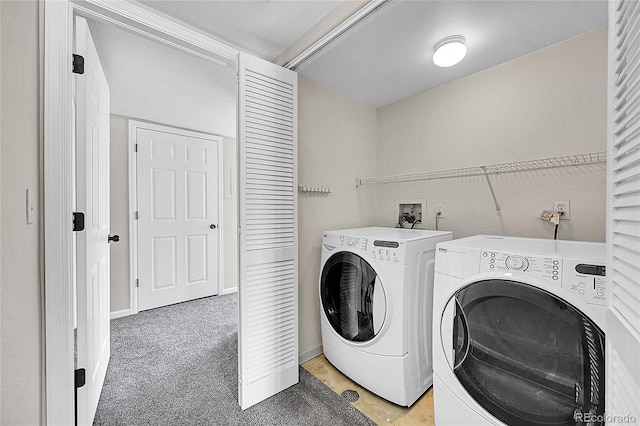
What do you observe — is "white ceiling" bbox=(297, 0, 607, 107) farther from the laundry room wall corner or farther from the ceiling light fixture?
the laundry room wall corner

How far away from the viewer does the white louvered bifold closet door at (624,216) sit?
0.54 meters

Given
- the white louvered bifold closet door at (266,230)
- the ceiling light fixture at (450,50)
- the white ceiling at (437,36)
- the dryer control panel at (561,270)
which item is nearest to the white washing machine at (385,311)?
the white louvered bifold closet door at (266,230)

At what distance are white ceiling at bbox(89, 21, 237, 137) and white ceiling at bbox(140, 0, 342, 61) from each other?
31cm

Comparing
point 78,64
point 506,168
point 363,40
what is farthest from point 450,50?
point 78,64

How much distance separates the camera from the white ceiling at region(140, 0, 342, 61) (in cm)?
139

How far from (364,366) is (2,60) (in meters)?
1.98

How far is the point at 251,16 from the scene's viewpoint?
4.86 feet

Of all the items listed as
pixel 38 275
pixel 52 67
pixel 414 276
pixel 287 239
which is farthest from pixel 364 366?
pixel 52 67

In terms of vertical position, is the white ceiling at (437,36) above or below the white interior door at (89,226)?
above

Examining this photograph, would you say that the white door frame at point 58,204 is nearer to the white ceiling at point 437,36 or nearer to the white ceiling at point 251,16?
the white ceiling at point 251,16

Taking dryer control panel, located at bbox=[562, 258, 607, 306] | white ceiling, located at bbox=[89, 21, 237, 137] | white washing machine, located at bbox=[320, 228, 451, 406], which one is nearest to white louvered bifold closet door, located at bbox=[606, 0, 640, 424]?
dryer control panel, located at bbox=[562, 258, 607, 306]

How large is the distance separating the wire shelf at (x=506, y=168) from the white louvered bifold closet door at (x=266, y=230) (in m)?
0.96

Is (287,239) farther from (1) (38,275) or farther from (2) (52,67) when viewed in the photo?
(2) (52,67)

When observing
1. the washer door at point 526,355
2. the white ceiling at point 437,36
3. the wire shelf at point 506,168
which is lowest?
the washer door at point 526,355
